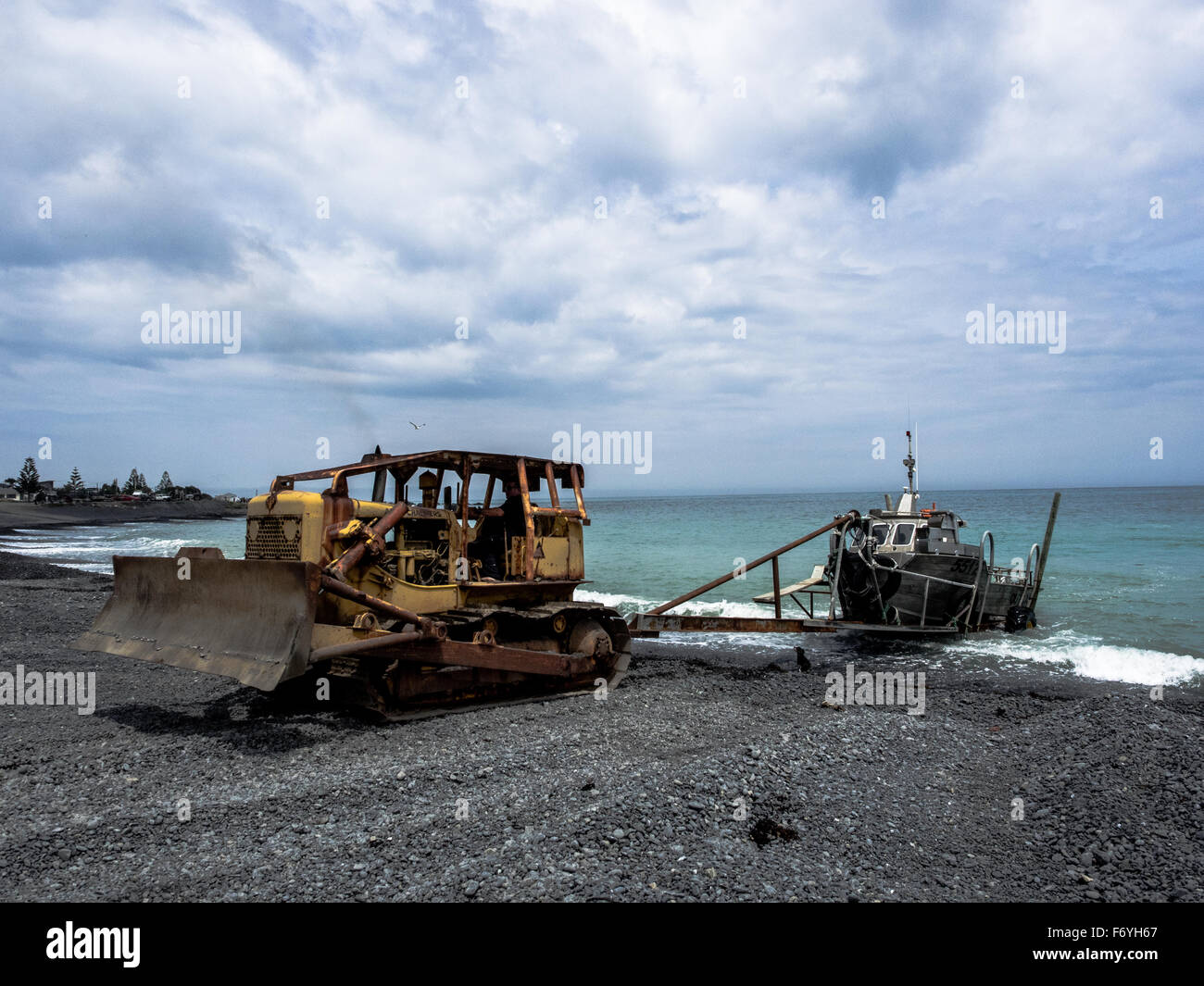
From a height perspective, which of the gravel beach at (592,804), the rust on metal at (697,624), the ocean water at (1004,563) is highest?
the rust on metal at (697,624)

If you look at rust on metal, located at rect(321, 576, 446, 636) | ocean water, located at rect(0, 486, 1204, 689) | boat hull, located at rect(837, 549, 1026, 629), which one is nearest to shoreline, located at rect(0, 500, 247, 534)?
ocean water, located at rect(0, 486, 1204, 689)

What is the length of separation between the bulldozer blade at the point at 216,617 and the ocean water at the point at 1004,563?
9.61 metres

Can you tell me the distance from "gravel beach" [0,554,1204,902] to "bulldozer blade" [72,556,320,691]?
2.77 ft

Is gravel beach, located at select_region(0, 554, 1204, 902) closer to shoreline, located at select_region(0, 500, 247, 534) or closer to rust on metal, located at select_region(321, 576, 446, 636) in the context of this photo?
rust on metal, located at select_region(321, 576, 446, 636)

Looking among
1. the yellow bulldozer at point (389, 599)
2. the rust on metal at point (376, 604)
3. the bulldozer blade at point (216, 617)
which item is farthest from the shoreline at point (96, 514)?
the rust on metal at point (376, 604)

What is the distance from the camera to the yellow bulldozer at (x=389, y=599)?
7508 millimetres

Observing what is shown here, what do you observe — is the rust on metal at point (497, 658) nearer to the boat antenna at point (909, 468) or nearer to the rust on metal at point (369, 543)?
the rust on metal at point (369, 543)

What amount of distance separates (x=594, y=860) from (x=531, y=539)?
5.59m

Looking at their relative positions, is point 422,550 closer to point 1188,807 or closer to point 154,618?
point 154,618

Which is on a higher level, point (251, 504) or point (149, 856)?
point (251, 504)

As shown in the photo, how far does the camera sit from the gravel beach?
4770 millimetres

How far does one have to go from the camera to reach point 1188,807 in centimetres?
618
